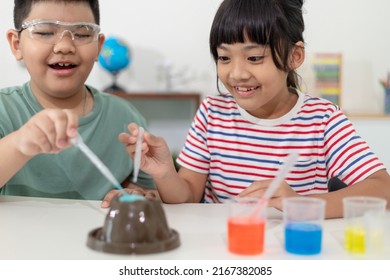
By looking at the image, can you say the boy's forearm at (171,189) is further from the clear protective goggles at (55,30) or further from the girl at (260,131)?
the clear protective goggles at (55,30)

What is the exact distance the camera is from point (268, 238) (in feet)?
3.41

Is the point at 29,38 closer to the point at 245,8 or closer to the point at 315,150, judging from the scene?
the point at 245,8

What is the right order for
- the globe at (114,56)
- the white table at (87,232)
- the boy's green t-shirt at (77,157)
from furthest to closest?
the globe at (114,56)
the boy's green t-shirt at (77,157)
the white table at (87,232)

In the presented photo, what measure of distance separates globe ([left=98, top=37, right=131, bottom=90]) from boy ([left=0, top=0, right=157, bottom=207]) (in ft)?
6.75

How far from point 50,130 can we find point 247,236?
0.40 metres

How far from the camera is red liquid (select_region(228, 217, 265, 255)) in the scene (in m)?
0.94

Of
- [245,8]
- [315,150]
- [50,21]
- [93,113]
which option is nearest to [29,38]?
[50,21]

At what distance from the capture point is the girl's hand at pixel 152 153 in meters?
1.33

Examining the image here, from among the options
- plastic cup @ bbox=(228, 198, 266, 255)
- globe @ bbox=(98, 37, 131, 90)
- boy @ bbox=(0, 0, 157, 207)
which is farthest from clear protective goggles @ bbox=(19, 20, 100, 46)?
globe @ bbox=(98, 37, 131, 90)

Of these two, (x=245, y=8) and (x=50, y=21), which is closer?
(x=245, y=8)

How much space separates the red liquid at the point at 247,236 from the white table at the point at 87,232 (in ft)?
0.05

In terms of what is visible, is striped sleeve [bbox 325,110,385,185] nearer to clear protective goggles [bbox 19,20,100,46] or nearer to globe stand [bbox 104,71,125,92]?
clear protective goggles [bbox 19,20,100,46]

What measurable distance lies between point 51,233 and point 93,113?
76 cm

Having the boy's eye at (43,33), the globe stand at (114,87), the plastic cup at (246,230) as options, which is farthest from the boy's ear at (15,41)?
the globe stand at (114,87)
